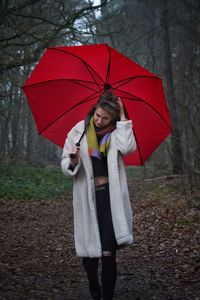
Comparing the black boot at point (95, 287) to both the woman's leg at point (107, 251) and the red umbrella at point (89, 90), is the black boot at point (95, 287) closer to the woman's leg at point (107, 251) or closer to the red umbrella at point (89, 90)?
the woman's leg at point (107, 251)

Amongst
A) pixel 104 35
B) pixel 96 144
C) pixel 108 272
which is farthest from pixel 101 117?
pixel 104 35

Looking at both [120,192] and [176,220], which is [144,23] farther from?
[120,192]

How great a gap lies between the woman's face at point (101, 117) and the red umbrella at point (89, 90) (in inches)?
16.0

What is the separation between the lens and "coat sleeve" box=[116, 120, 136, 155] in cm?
384

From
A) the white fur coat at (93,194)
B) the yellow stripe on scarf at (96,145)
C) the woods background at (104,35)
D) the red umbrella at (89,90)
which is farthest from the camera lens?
the woods background at (104,35)

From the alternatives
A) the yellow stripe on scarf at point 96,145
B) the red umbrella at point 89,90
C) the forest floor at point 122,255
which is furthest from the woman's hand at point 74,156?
the forest floor at point 122,255

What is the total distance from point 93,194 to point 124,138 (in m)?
0.62

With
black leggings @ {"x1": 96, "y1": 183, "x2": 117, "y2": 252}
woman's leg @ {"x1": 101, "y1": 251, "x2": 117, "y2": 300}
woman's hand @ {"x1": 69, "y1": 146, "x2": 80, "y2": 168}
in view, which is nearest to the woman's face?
woman's hand @ {"x1": 69, "y1": 146, "x2": 80, "y2": 168}

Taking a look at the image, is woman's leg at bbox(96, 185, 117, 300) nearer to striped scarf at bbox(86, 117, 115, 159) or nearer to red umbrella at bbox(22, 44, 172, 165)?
striped scarf at bbox(86, 117, 115, 159)

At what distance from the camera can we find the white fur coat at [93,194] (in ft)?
12.3

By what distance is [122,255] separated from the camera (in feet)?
21.7

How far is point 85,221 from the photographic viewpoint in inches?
154

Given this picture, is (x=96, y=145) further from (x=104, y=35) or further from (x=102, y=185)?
(x=104, y=35)

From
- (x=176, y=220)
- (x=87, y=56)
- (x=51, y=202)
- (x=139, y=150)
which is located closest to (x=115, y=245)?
(x=139, y=150)
